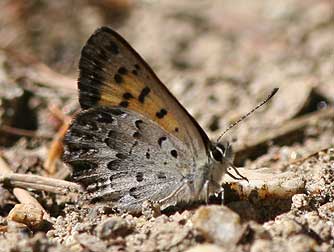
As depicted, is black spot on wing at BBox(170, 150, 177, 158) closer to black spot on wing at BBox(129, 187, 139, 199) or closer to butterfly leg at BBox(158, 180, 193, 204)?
butterfly leg at BBox(158, 180, 193, 204)

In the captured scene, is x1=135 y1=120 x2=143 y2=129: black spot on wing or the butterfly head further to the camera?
x1=135 y1=120 x2=143 y2=129: black spot on wing

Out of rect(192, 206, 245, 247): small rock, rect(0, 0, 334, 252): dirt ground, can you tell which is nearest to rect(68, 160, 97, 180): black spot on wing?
rect(0, 0, 334, 252): dirt ground

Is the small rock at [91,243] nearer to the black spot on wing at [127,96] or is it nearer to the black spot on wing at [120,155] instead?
the black spot on wing at [120,155]

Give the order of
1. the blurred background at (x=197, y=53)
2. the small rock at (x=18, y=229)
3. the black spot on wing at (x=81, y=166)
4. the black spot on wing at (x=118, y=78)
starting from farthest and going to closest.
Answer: the blurred background at (x=197, y=53)
the black spot on wing at (x=81, y=166)
the black spot on wing at (x=118, y=78)
the small rock at (x=18, y=229)

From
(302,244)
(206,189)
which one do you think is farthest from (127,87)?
(302,244)

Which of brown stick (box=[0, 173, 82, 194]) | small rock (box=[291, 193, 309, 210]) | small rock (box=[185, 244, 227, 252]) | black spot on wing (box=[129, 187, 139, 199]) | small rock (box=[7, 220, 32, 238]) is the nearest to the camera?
small rock (box=[185, 244, 227, 252])

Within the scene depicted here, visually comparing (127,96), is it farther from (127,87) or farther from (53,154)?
(53,154)

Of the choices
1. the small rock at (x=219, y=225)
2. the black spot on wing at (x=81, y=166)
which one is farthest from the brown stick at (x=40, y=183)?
the small rock at (x=219, y=225)
